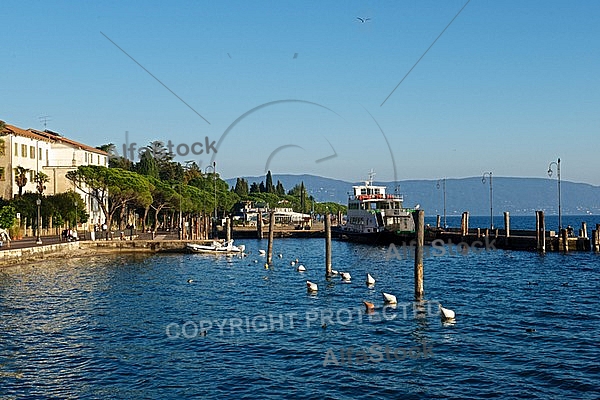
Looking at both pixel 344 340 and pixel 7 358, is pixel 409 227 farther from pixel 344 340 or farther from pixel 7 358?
pixel 7 358

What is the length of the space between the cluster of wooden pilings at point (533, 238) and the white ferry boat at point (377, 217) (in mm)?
6396

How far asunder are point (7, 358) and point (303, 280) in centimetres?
2731

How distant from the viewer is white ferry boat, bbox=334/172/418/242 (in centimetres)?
8669

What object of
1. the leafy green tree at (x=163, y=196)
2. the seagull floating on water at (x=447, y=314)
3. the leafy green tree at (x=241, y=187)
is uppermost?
the leafy green tree at (x=241, y=187)

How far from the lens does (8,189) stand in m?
78.8

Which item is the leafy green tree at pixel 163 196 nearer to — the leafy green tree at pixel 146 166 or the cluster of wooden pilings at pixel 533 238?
the leafy green tree at pixel 146 166

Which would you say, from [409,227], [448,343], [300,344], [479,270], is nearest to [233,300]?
[300,344]

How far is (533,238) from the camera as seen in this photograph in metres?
73.6

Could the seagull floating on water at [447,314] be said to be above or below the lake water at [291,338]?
above

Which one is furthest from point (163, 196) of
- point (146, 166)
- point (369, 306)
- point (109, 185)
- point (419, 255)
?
point (369, 306)

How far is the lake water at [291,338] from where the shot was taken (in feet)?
69.4

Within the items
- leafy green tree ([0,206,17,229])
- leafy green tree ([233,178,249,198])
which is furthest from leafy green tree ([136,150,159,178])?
leafy green tree ([0,206,17,229])

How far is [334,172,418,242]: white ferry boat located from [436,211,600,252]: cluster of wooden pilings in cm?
640

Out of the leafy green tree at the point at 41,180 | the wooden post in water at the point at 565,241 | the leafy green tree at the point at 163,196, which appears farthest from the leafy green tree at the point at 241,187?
the wooden post in water at the point at 565,241
